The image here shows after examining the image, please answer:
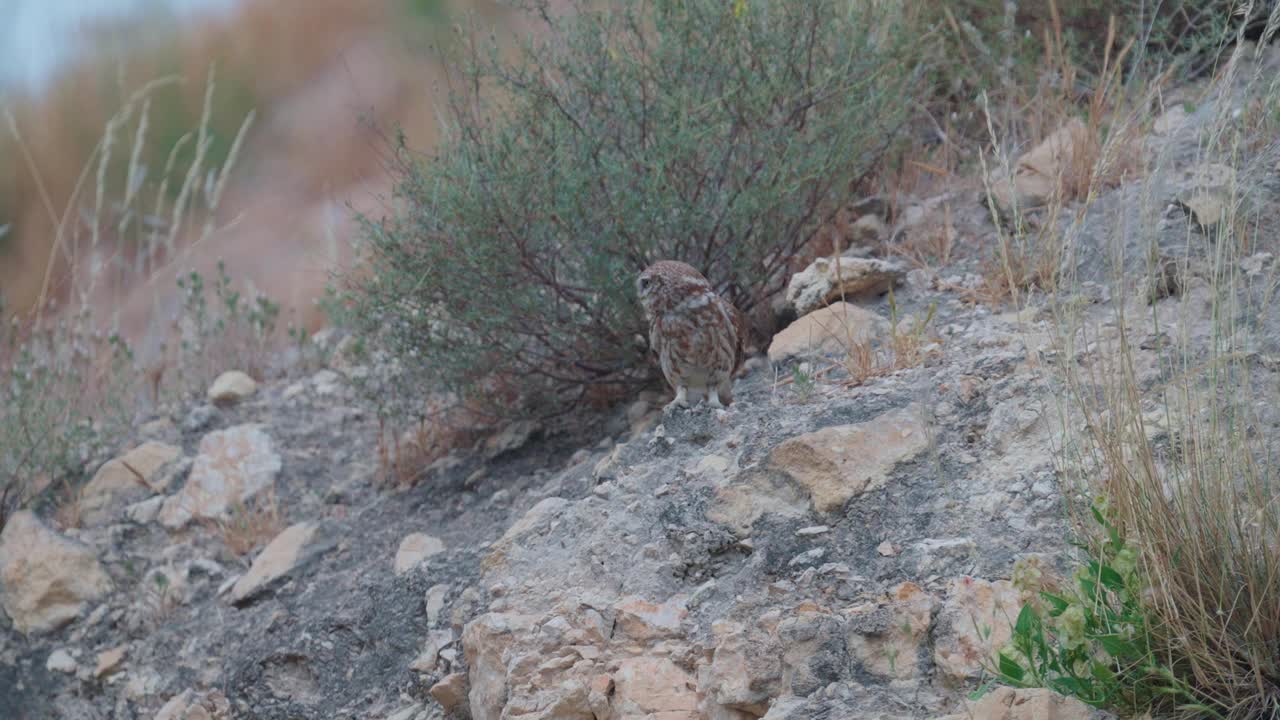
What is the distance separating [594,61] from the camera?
495 cm

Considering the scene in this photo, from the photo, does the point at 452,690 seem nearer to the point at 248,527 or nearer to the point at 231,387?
the point at 248,527

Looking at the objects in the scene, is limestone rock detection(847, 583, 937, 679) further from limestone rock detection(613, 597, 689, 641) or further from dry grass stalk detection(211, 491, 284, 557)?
dry grass stalk detection(211, 491, 284, 557)

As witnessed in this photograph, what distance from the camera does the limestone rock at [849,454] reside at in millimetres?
3529

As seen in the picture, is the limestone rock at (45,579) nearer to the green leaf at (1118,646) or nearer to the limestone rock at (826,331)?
the limestone rock at (826,331)

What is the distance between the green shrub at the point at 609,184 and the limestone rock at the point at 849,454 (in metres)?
1.30

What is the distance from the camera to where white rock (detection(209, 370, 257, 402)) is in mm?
6398

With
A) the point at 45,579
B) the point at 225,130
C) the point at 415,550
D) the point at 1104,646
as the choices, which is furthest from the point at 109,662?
the point at 225,130

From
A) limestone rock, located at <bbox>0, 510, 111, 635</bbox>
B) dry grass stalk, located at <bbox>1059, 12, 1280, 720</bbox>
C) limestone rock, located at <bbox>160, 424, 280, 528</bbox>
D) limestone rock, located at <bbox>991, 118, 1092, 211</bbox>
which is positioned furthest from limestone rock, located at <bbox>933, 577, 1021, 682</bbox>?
limestone rock, located at <bbox>0, 510, 111, 635</bbox>

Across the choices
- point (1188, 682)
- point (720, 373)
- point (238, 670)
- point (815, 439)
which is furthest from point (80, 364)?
point (1188, 682)

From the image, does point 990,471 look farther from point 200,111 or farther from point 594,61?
point 200,111

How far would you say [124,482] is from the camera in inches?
229

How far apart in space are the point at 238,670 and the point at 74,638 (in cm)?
115

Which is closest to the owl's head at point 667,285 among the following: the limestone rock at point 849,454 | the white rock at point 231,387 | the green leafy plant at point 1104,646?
the limestone rock at point 849,454

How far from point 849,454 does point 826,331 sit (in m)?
0.93
